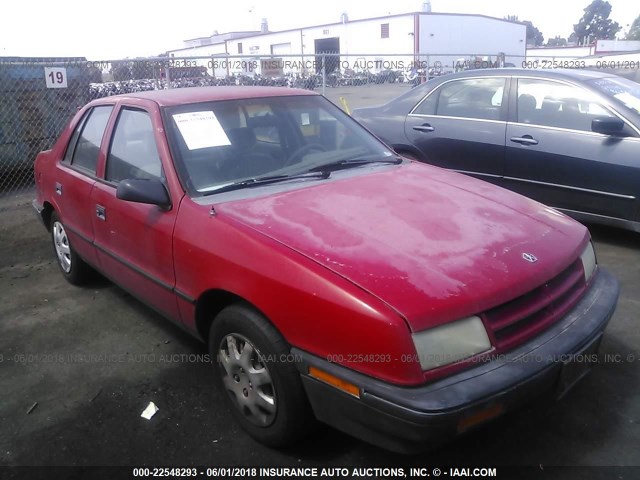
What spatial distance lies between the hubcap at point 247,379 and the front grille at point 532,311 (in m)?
0.95

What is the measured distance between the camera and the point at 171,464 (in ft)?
8.06

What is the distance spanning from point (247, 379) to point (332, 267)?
74cm

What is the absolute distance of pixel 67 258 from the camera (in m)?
4.47

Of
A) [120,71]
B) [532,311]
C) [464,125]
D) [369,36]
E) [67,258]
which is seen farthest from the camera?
[369,36]

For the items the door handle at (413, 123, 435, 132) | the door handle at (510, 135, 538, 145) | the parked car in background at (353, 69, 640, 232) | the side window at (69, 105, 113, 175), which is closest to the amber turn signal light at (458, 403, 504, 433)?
the side window at (69, 105, 113, 175)

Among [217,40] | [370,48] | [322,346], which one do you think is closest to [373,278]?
[322,346]

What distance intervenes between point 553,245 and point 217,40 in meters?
61.1

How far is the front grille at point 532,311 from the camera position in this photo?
2.10 meters

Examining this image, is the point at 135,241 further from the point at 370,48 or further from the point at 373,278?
the point at 370,48

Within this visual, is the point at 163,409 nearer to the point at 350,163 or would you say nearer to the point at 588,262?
the point at 350,163

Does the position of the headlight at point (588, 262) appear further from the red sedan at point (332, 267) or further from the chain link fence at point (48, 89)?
the chain link fence at point (48, 89)

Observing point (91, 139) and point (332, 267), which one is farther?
point (91, 139)

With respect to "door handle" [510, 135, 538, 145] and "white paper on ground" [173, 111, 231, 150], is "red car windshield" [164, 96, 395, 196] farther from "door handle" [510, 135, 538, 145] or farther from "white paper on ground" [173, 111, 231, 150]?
"door handle" [510, 135, 538, 145]

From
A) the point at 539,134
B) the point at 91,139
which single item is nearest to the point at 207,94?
the point at 91,139
